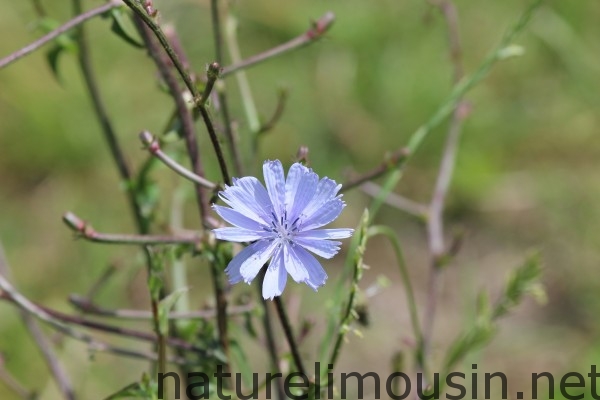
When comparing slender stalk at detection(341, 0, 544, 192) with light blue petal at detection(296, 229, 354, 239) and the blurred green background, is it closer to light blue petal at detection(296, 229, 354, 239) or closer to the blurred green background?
light blue petal at detection(296, 229, 354, 239)

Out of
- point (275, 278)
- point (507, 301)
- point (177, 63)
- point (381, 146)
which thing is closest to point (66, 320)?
point (275, 278)

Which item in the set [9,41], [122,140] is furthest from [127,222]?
[9,41]

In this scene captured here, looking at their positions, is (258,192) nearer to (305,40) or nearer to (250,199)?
(250,199)

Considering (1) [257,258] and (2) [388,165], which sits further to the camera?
(2) [388,165]

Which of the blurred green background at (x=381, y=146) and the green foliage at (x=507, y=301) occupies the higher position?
the blurred green background at (x=381, y=146)

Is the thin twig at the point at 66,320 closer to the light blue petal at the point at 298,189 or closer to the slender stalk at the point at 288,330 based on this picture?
the slender stalk at the point at 288,330

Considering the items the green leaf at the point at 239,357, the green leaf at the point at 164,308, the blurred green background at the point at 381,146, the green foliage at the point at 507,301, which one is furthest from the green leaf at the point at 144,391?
the blurred green background at the point at 381,146

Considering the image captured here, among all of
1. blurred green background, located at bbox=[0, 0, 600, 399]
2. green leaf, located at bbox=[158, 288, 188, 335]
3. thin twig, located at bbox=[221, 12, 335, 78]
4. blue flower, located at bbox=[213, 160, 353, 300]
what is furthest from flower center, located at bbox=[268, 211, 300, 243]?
blurred green background, located at bbox=[0, 0, 600, 399]
